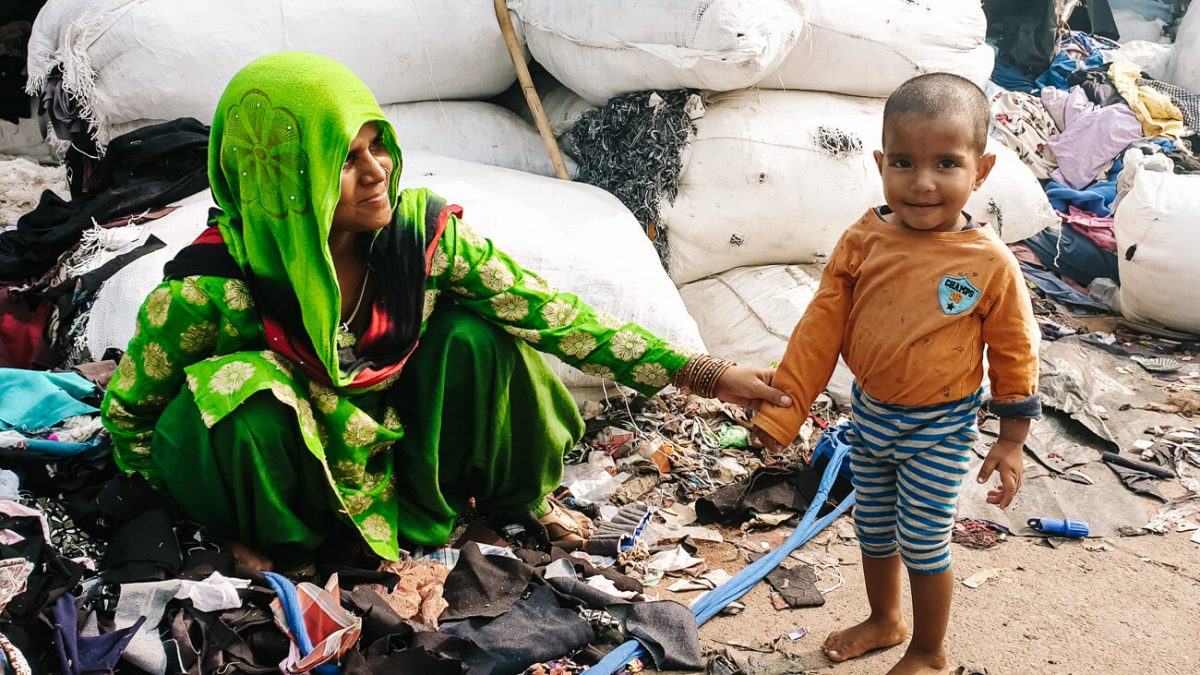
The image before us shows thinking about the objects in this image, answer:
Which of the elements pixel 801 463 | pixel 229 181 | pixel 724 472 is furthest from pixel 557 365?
pixel 229 181

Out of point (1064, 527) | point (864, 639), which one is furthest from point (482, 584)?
point (1064, 527)

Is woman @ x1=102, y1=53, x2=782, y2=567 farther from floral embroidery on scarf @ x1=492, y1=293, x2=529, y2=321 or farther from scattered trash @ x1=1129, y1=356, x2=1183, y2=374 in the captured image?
scattered trash @ x1=1129, y1=356, x2=1183, y2=374

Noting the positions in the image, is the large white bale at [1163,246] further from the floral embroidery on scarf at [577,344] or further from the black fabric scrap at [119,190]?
the black fabric scrap at [119,190]

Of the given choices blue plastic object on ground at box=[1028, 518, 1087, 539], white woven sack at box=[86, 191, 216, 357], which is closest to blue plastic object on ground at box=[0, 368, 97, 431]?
white woven sack at box=[86, 191, 216, 357]

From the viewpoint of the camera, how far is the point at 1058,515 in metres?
2.44

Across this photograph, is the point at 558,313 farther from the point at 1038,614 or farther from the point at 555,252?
the point at 1038,614

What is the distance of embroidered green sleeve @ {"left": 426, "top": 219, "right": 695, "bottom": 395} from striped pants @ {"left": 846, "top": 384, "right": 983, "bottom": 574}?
45 cm

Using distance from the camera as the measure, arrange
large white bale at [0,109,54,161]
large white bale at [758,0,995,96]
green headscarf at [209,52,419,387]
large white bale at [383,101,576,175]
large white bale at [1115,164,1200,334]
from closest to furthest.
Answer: green headscarf at [209,52,419,387] < large white bale at [758,0,995,96] < large white bale at [383,101,576,175] < large white bale at [1115,164,1200,334] < large white bale at [0,109,54,161]

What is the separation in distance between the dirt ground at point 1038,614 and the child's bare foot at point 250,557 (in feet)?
2.76

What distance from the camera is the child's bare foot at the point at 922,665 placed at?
1767 mm

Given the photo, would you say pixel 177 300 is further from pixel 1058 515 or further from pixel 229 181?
pixel 1058 515

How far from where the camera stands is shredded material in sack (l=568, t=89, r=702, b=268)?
9.87ft

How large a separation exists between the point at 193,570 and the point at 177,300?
510mm

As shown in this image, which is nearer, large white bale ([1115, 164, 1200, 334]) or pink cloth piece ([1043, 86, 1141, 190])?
large white bale ([1115, 164, 1200, 334])
